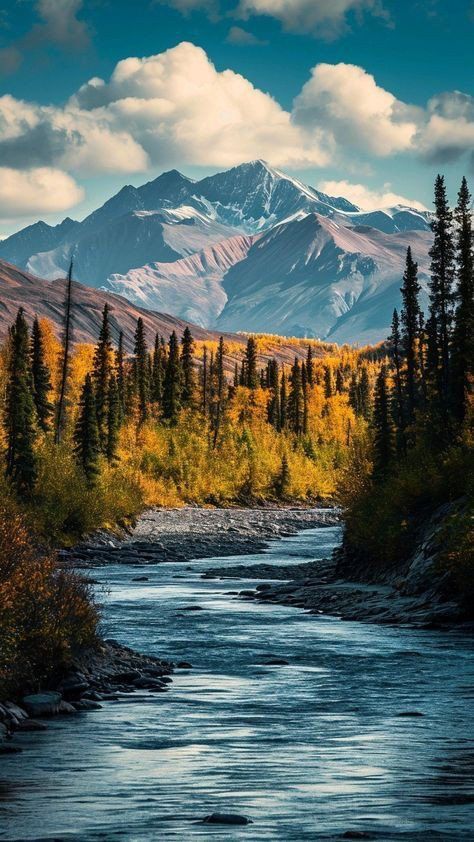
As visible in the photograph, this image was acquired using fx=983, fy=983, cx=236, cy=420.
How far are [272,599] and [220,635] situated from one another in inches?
378

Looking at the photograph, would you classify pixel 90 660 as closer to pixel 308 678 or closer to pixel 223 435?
pixel 308 678

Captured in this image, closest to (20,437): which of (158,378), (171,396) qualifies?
(171,396)

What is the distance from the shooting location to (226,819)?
34.4ft

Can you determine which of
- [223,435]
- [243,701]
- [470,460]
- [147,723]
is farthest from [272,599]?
[223,435]

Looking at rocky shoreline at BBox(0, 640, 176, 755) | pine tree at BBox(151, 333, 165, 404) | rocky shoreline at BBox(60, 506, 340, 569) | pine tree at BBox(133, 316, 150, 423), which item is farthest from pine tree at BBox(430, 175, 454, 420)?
pine tree at BBox(151, 333, 165, 404)

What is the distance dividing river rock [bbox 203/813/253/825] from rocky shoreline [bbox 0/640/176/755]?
14.5 ft

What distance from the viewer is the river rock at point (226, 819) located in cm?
1043

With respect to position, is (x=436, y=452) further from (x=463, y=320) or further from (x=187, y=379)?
(x=187, y=379)

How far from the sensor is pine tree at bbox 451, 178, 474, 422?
5122cm

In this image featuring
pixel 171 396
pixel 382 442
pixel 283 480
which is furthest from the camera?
pixel 171 396

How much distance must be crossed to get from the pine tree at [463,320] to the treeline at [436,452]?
6 centimetres

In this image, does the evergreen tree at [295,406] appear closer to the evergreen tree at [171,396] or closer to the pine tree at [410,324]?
the evergreen tree at [171,396]

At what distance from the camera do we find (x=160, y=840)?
32.2 ft

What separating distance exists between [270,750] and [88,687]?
207 inches
